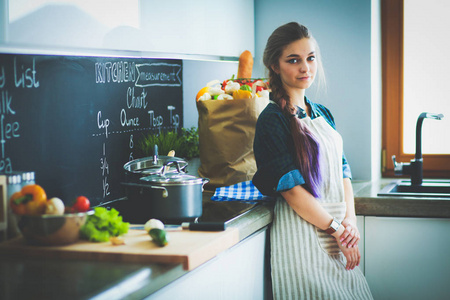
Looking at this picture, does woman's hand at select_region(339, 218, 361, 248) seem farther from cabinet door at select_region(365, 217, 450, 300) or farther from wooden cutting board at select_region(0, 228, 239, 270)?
wooden cutting board at select_region(0, 228, 239, 270)

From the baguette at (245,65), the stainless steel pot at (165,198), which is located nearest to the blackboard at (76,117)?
the stainless steel pot at (165,198)

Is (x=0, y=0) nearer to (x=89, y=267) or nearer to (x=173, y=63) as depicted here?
(x=89, y=267)

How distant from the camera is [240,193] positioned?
2.02 meters

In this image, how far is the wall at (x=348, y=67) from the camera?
2.63 metres

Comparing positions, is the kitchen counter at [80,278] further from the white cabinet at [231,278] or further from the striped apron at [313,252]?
the striped apron at [313,252]

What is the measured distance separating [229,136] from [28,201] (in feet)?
3.01

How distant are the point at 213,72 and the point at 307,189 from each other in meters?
1.05

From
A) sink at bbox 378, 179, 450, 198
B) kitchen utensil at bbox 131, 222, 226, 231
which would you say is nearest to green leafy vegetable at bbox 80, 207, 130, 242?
kitchen utensil at bbox 131, 222, 226, 231

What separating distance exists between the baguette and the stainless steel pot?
36.9 inches

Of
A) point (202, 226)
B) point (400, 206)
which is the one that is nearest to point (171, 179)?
point (202, 226)

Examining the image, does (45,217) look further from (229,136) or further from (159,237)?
(229,136)

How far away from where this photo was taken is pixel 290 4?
9.05ft

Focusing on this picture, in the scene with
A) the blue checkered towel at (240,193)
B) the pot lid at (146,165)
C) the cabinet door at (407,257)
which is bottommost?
the cabinet door at (407,257)

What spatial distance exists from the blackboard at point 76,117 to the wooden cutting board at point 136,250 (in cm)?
30
